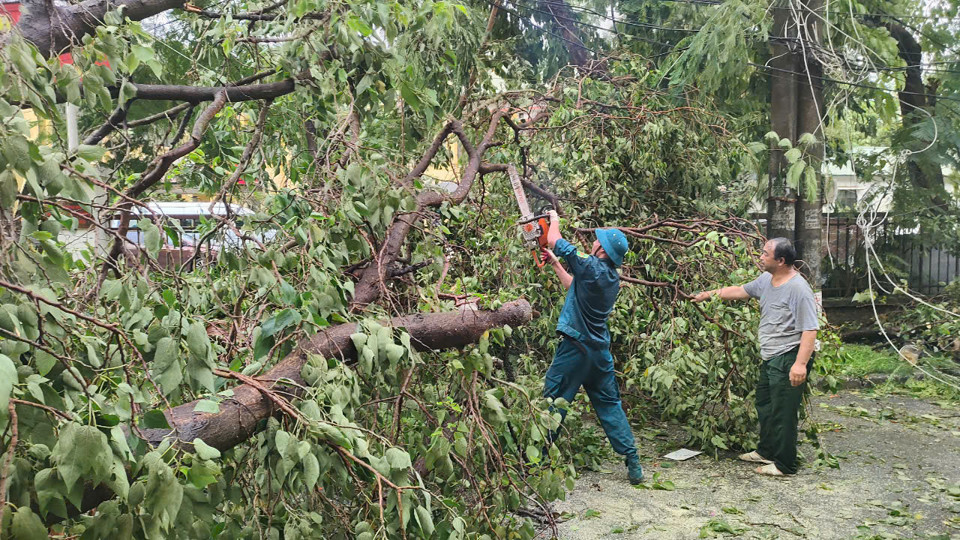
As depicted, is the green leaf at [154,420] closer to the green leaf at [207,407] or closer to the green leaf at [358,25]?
the green leaf at [207,407]

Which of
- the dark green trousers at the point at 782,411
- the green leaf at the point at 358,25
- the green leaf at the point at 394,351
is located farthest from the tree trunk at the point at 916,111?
the green leaf at the point at 394,351

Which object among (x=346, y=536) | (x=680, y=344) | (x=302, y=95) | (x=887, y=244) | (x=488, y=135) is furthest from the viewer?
(x=887, y=244)

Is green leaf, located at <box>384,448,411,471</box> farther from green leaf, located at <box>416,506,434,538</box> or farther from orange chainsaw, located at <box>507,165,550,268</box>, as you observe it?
orange chainsaw, located at <box>507,165,550,268</box>

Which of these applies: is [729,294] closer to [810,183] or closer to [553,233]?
[553,233]

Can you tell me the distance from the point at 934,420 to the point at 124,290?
23.8 feet

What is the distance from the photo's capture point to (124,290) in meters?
2.23

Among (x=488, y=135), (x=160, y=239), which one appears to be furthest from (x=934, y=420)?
(x=160, y=239)

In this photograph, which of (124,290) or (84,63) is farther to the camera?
(84,63)

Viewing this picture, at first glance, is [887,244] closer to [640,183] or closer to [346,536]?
[640,183]

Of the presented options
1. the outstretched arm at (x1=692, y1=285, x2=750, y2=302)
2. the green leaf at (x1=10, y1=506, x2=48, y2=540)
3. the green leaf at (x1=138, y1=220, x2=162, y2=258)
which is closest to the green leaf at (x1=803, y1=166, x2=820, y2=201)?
the outstretched arm at (x1=692, y1=285, x2=750, y2=302)

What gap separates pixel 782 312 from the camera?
18.0ft

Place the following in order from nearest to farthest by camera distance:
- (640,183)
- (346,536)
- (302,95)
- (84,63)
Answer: (84,63) → (346,536) → (302,95) → (640,183)

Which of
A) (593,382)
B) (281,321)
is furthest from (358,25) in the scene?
(593,382)

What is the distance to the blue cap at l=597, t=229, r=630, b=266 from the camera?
206 inches
